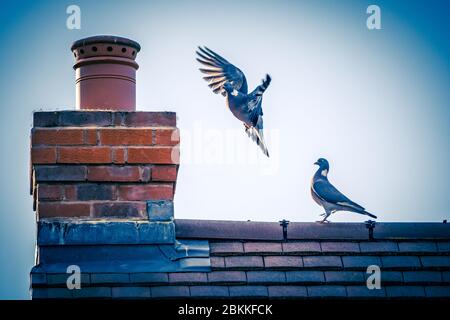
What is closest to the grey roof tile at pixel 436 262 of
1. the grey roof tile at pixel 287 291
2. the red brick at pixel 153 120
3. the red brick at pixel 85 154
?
the grey roof tile at pixel 287 291

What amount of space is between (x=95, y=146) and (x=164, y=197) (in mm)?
368

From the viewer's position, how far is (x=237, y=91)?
32.4 feet

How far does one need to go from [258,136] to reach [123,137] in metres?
5.42

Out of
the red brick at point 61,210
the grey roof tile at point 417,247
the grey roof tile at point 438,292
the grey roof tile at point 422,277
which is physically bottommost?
the grey roof tile at point 438,292

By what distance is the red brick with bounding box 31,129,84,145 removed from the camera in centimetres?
439

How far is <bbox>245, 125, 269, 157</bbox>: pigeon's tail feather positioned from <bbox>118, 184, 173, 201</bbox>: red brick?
5.14 m

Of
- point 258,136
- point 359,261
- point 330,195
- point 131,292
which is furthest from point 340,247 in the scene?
point 258,136

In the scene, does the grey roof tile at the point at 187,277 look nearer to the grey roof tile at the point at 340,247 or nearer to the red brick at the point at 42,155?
the grey roof tile at the point at 340,247

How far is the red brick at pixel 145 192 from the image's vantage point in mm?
4391

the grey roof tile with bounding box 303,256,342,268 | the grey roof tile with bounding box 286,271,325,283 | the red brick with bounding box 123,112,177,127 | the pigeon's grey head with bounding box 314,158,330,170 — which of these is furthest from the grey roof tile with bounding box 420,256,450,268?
the pigeon's grey head with bounding box 314,158,330,170

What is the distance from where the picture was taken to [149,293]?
13.8 feet
